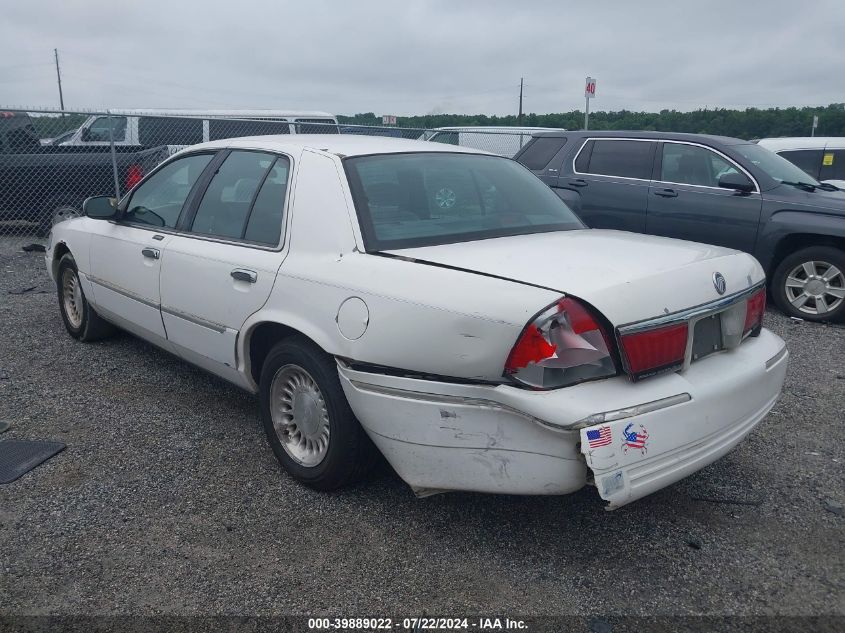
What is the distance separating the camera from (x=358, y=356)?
283cm

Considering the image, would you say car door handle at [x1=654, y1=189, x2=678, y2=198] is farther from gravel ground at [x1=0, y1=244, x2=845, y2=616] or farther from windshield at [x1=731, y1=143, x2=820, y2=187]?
gravel ground at [x1=0, y1=244, x2=845, y2=616]

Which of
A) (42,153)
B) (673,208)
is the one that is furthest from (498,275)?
(42,153)

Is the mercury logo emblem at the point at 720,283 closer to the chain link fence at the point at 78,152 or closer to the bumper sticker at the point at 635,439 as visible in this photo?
the bumper sticker at the point at 635,439

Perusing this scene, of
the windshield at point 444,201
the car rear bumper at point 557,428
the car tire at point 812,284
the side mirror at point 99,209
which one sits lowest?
the car tire at point 812,284

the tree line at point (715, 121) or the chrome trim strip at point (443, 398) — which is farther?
the tree line at point (715, 121)

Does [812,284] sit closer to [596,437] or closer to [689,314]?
[689,314]

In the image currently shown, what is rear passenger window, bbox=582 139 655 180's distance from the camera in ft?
24.9

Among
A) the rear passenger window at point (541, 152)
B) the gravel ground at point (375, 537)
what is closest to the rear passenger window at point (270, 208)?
the gravel ground at point (375, 537)

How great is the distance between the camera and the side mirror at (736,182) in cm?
692

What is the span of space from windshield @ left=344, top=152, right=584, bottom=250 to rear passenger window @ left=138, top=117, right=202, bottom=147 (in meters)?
8.08

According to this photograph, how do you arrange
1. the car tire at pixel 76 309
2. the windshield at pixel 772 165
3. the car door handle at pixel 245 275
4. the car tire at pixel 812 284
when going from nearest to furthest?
the car door handle at pixel 245 275 < the car tire at pixel 76 309 < the car tire at pixel 812 284 < the windshield at pixel 772 165

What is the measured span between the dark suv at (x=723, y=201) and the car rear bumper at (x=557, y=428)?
4.42 meters

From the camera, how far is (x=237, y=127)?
36.3 ft

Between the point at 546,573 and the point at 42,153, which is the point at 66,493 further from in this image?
the point at 42,153
